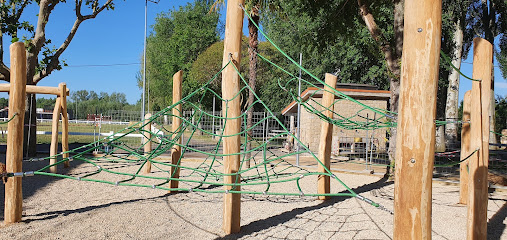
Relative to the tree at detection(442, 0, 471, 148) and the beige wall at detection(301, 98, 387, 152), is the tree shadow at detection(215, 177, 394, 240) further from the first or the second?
the tree at detection(442, 0, 471, 148)

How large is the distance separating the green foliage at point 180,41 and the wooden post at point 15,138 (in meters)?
28.5

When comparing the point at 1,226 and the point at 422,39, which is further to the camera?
the point at 1,226

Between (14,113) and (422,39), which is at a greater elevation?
(422,39)

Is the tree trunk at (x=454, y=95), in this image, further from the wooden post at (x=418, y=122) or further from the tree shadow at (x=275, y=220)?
the wooden post at (x=418, y=122)

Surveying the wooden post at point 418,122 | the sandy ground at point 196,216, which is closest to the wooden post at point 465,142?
the sandy ground at point 196,216

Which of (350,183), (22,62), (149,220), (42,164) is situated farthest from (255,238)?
(42,164)

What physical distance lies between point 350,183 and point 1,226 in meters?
6.61

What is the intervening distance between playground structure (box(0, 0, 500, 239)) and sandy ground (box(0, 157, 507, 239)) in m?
0.44

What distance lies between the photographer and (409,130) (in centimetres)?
215

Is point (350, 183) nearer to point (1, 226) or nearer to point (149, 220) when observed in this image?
point (149, 220)

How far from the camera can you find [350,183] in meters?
8.53

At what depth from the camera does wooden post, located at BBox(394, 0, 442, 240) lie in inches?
83.7

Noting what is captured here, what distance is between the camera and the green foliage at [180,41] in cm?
3431

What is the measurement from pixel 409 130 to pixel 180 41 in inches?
1336
